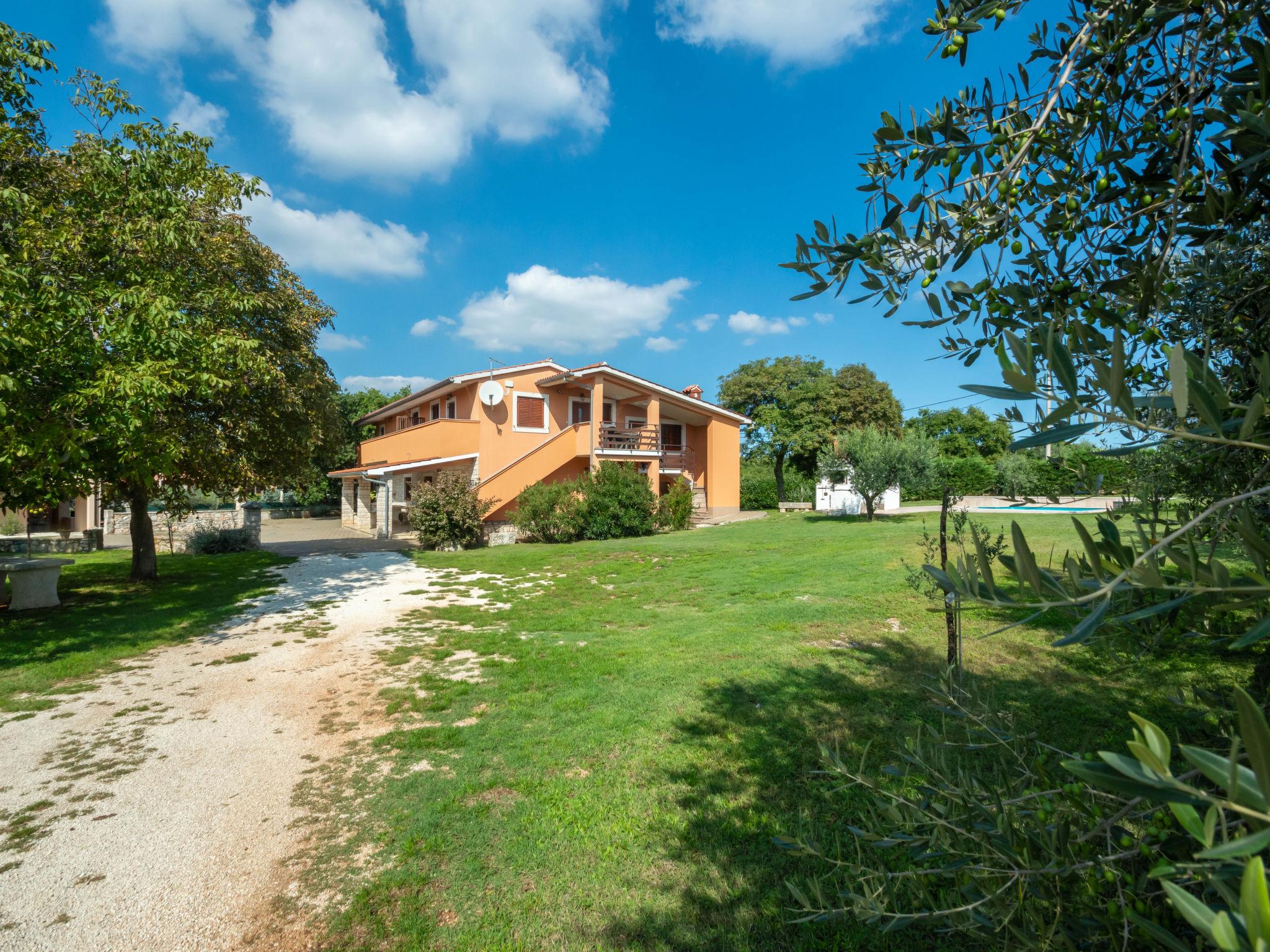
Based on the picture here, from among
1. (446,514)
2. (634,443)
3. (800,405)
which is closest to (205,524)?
(446,514)

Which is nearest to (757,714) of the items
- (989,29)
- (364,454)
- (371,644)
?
(989,29)

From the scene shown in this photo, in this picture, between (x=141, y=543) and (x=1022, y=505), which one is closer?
(x=1022, y=505)

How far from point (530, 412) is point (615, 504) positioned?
21.7 feet

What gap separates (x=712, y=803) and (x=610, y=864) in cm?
84

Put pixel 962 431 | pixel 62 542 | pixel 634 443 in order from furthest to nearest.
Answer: pixel 962 431 < pixel 634 443 < pixel 62 542

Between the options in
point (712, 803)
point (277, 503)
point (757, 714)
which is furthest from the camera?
point (277, 503)

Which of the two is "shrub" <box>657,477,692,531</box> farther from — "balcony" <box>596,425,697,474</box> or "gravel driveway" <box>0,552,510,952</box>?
→ "gravel driveway" <box>0,552,510,952</box>

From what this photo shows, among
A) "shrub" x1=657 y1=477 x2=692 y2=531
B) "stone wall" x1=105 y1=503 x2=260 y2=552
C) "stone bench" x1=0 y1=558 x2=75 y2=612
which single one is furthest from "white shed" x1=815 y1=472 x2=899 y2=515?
"stone bench" x1=0 y1=558 x2=75 y2=612

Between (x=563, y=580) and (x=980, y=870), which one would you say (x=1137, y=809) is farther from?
(x=563, y=580)

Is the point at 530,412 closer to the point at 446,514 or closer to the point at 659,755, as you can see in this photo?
the point at 446,514

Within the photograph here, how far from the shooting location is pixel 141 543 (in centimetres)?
1343

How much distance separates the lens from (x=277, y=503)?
1677 inches

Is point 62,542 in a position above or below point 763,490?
below

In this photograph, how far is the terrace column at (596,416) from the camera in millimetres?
24031
